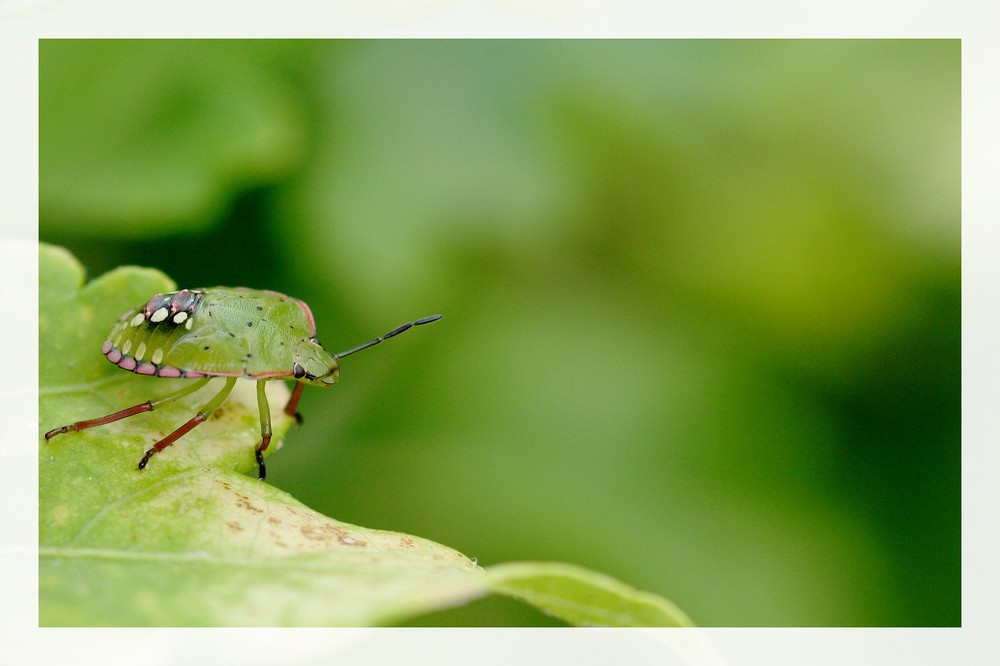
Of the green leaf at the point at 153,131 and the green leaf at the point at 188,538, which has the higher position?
the green leaf at the point at 153,131

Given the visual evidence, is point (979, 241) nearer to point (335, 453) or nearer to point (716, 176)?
point (716, 176)

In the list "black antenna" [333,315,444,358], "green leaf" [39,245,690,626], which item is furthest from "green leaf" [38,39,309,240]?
"black antenna" [333,315,444,358]

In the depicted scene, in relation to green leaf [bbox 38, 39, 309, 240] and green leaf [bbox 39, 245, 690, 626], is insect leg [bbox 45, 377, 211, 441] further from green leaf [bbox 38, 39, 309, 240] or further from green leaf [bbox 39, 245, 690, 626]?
green leaf [bbox 38, 39, 309, 240]

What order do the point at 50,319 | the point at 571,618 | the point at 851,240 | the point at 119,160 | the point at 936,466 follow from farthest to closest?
the point at 851,240 → the point at 936,466 → the point at 119,160 → the point at 50,319 → the point at 571,618

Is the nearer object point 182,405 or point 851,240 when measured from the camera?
point 182,405

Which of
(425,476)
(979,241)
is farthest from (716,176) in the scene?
(425,476)

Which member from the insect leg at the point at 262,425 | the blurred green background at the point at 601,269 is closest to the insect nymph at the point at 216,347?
the insect leg at the point at 262,425

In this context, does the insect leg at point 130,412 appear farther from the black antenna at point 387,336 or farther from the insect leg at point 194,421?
the black antenna at point 387,336
